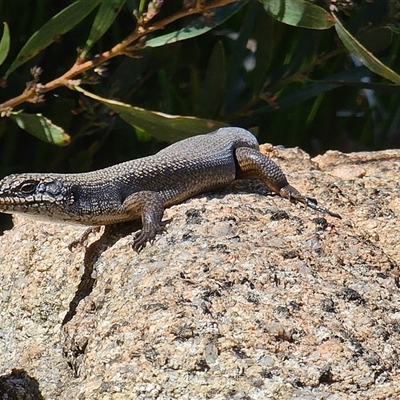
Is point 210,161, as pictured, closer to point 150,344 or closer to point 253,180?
point 253,180

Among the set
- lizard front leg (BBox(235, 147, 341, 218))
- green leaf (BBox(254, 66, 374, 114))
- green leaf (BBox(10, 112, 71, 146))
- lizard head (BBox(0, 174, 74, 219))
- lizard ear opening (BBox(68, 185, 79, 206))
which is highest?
lizard head (BBox(0, 174, 74, 219))

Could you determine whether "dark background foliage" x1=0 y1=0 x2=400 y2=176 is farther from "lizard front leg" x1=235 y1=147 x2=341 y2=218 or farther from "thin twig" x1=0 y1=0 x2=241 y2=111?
"lizard front leg" x1=235 y1=147 x2=341 y2=218

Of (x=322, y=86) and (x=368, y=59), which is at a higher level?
(x=368, y=59)

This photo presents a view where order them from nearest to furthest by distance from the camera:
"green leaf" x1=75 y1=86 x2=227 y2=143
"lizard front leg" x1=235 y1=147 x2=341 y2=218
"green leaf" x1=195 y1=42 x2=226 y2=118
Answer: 1. "lizard front leg" x1=235 y1=147 x2=341 y2=218
2. "green leaf" x1=75 y1=86 x2=227 y2=143
3. "green leaf" x1=195 y1=42 x2=226 y2=118

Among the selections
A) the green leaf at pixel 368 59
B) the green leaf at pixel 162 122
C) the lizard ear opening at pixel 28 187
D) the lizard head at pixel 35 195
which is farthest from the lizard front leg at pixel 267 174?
the lizard ear opening at pixel 28 187

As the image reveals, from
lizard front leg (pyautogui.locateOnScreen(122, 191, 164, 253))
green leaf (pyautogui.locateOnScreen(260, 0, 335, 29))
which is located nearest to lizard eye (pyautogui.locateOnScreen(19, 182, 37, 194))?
lizard front leg (pyautogui.locateOnScreen(122, 191, 164, 253))

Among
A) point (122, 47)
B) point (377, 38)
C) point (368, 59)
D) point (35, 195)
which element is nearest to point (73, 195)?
point (35, 195)

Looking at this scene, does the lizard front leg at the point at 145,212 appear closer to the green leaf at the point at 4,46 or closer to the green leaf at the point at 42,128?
the green leaf at the point at 42,128

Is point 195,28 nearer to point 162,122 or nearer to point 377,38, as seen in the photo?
point 162,122
